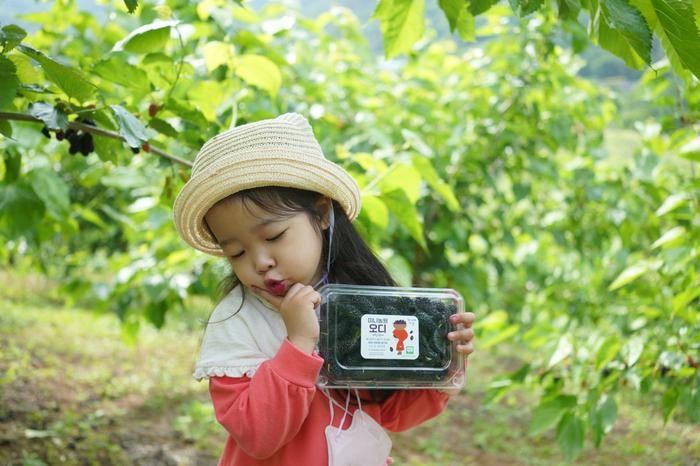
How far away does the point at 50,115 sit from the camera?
1.10 metres

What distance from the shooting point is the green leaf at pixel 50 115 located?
108cm

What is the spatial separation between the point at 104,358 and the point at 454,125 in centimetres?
225

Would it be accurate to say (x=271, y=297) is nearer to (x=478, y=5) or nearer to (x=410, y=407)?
(x=410, y=407)

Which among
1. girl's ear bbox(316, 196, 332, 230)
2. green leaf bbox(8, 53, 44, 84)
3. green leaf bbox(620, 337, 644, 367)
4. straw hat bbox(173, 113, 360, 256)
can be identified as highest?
green leaf bbox(8, 53, 44, 84)

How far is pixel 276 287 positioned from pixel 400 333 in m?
0.19

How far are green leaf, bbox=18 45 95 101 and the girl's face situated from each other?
25 centimetres

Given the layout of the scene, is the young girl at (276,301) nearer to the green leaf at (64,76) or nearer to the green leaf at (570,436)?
the green leaf at (64,76)

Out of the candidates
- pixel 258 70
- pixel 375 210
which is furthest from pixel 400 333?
pixel 258 70

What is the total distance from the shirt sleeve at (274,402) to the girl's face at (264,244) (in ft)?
0.34

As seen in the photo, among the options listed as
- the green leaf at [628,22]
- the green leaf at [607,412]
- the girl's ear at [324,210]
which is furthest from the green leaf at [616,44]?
the green leaf at [607,412]

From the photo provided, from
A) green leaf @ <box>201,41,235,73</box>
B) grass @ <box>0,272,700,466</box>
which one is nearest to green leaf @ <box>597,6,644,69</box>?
green leaf @ <box>201,41,235,73</box>

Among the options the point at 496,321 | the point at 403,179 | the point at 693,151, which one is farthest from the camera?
the point at 496,321

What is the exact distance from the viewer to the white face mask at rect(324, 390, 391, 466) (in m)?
1.15

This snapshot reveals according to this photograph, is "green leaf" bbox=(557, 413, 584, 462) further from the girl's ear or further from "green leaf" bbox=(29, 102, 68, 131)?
"green leaf" bbox=(29, 102, 68, 131)
